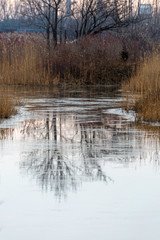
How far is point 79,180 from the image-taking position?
21.4 ft

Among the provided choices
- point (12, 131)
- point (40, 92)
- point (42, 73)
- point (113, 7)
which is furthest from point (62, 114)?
point (113, 7)

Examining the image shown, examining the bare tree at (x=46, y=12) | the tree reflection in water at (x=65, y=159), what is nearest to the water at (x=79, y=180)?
the tree reflection in water at (x=65, y=159)

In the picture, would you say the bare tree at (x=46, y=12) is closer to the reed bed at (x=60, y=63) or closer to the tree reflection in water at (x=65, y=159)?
the reed bed at (x=60, y=63)

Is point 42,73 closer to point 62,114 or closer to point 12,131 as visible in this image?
point 62,114

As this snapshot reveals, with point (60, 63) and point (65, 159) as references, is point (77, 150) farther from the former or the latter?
point (60, 63)

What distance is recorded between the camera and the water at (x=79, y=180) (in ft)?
15.9

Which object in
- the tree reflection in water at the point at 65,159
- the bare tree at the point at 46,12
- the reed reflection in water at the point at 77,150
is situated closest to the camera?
the tree reflection in water at the point at 65,159

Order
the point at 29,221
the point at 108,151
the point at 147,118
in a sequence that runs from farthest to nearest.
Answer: the point at 147,118
the point at 108,151
the point at 29,221

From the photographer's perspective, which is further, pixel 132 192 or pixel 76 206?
pixel 132 192

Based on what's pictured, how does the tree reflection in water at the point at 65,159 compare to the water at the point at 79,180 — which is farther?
the tree reflection in water at the point at 65,159

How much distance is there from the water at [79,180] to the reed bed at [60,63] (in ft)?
42.9

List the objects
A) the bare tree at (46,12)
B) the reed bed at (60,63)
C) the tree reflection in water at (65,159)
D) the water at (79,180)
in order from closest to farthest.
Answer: the water at (79,180) → the tree reflection in water at (65,159) → the reed bed at (60,63) → the bare tree at (46,12)

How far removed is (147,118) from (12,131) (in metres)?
3.11

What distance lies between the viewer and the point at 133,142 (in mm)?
9469
